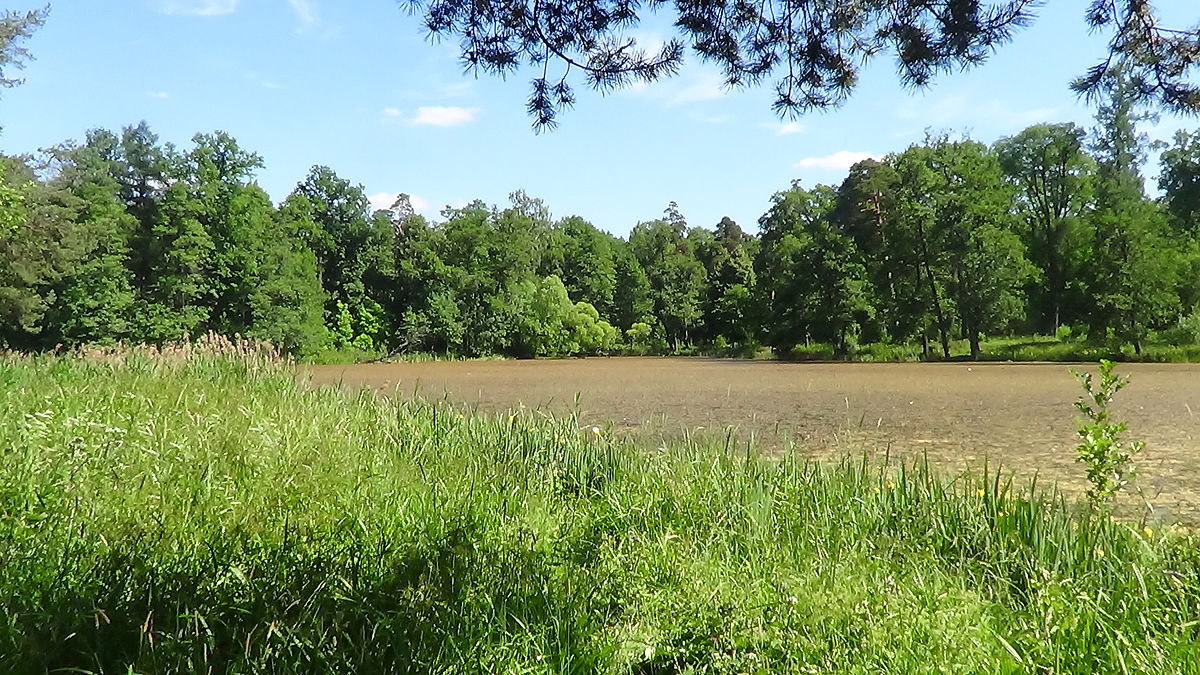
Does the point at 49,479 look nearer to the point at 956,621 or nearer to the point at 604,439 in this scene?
the point at 604,439

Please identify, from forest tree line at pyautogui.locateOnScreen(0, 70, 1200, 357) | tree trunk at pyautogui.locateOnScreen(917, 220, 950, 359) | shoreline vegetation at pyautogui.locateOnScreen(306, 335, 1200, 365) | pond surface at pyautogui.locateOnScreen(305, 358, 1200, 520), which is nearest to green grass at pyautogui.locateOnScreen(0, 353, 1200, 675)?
pond surface at pyautogui.locateOnScreen(305, 358, 1200, 520)

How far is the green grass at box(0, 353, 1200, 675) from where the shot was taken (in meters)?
1.41

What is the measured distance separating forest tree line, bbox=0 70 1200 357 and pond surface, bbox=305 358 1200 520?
8750 millimetres

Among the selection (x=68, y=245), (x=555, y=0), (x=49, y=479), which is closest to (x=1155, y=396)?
(x=555, y=0)

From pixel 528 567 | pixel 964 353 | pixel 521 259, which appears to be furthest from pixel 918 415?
pixel 521 259

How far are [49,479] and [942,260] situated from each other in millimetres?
21840

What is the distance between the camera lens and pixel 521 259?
3297 cm

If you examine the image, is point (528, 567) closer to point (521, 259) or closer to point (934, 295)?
point (934, 295)

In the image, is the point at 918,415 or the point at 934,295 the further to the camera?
the point at 934,295

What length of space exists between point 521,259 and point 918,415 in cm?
2754

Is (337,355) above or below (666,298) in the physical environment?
below

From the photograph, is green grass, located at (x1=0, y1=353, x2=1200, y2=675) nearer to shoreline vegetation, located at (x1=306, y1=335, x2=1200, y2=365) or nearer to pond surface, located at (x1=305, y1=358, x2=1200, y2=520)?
pond surface, located at (x1=305, y1=358, x2=1200, y2=520)

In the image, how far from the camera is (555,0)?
2.06 m

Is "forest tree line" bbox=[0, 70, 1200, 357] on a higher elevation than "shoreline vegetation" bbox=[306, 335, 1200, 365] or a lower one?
higher
